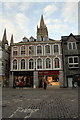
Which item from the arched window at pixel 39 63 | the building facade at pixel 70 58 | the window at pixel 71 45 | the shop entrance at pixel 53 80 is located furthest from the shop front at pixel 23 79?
the window at pixel 71 45

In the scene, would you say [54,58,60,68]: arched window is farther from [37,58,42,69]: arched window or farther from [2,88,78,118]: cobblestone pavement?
[2,88,78,118]: cobblestone pavement

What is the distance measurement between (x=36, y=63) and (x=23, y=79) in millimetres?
4680

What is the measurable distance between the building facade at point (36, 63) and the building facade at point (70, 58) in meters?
1.08

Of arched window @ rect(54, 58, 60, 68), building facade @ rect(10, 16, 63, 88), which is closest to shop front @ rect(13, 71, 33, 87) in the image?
building facade @ rect(10, 16, 63, 88)

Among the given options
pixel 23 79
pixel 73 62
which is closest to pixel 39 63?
pixel 23 79

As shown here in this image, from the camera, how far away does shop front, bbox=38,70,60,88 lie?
87.1ft

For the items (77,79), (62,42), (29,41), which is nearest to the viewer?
(77,79)

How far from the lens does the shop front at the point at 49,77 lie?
87.1ft

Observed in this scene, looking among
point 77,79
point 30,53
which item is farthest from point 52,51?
point 77,79

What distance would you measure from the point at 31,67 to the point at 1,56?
8276 millimetres

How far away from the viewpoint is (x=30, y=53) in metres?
28.6

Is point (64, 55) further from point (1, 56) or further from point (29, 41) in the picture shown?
point (1, 56)

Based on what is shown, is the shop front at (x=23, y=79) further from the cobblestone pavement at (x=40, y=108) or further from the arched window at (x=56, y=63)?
the cobblestone pavement at (x=40, y=108)

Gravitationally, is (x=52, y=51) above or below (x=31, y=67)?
above
